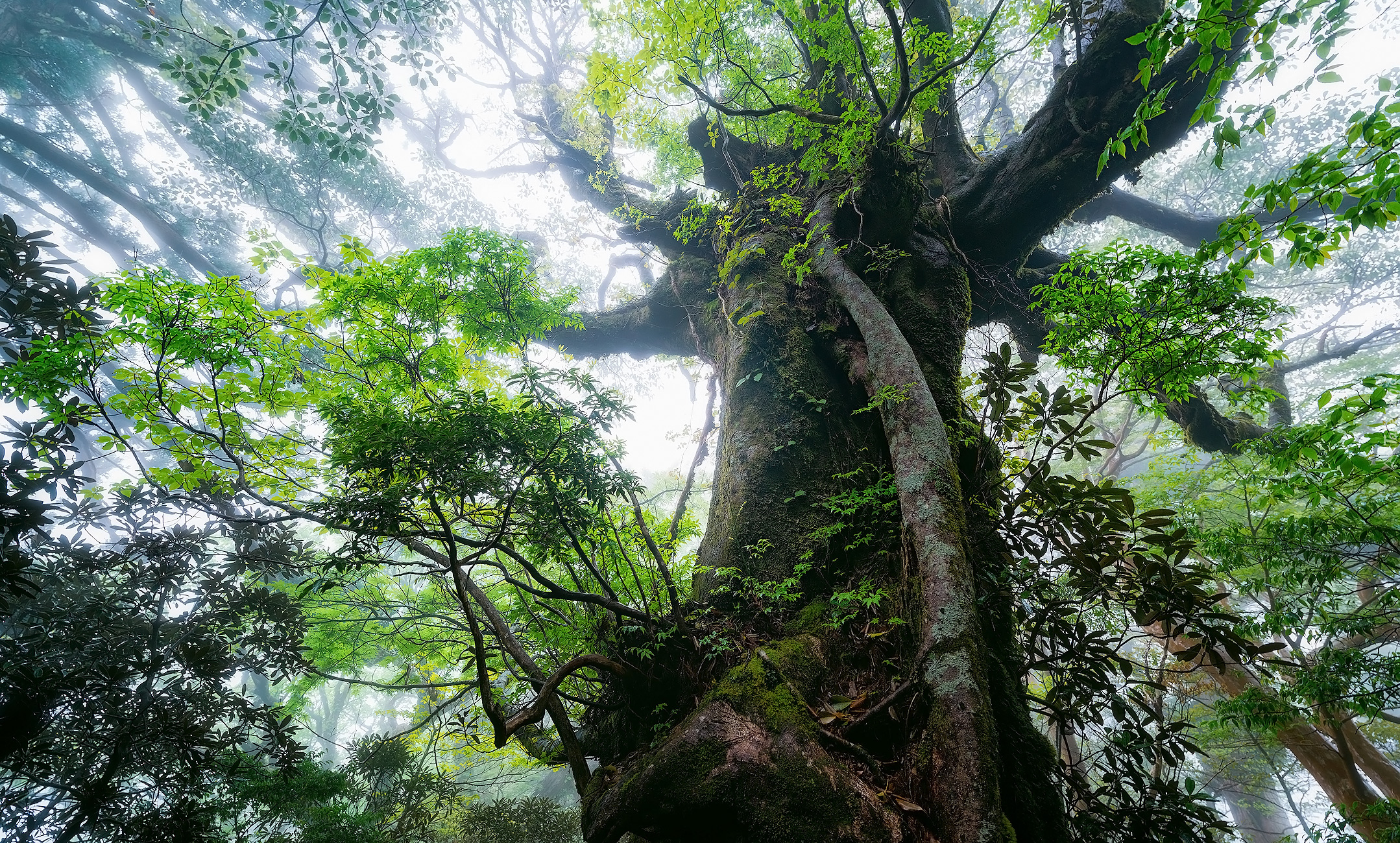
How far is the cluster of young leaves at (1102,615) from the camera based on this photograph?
6.66 ft

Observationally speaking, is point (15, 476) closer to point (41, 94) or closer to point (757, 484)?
point (757, 484)

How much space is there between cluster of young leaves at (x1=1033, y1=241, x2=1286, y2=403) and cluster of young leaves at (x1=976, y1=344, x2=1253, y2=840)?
530mm

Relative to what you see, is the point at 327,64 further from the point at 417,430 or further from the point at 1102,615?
the point at 1102,615

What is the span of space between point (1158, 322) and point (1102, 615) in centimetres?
149

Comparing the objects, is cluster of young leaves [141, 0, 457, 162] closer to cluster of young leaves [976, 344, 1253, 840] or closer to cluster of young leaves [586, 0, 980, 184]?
cluster of young leaves [586, 0, 980, 184]

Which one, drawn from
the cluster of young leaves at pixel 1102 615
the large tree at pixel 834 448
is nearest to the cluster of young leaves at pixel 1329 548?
the cluster of young leaves at pixel 1102 615

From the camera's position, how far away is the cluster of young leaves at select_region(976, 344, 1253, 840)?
6.66 ft

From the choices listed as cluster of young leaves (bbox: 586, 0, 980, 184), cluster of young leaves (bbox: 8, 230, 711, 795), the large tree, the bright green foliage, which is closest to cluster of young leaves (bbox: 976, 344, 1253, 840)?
Result: the large tree

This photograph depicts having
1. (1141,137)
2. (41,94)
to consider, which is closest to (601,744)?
(1141,137)

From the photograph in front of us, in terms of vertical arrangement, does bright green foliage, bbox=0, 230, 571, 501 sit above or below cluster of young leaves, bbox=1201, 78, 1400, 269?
above

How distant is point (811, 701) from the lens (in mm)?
2301

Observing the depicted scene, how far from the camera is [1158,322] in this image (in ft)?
8.67

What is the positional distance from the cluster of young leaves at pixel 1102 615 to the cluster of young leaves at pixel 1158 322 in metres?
0.53

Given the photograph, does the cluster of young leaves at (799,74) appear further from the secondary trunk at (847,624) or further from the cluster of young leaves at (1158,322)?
the cluster of young leaves at (1158,322)
